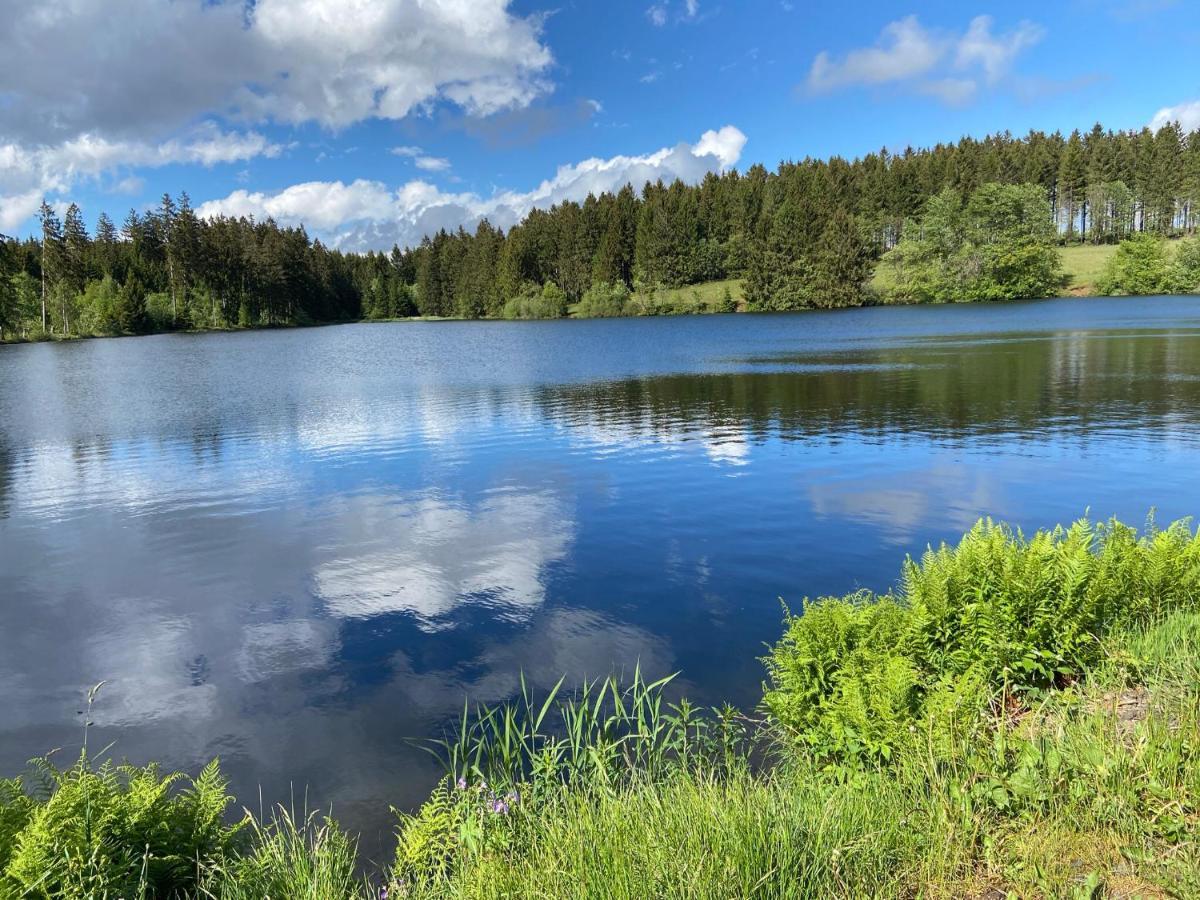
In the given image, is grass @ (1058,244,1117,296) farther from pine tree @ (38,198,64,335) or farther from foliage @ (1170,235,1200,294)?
pine tree @ (38,198,64,335)

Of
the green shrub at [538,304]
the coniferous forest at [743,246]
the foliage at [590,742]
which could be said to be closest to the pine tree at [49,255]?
the coniferous forest at [743,246]

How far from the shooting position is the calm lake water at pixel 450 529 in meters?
8.74

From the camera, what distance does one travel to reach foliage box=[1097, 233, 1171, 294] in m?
114

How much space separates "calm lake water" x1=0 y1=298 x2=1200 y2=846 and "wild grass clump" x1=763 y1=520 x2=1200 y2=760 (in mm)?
1919

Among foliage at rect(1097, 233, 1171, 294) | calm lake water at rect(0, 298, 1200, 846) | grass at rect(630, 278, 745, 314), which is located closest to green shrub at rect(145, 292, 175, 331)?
grass at rect(630, 278, 745, 314)

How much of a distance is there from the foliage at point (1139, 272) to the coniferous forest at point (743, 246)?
13.2 inches

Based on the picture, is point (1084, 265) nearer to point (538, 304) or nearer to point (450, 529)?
point (538, 304)

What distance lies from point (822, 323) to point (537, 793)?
90920 millimetres

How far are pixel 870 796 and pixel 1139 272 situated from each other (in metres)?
141

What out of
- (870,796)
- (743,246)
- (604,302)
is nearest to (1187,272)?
(743,246)

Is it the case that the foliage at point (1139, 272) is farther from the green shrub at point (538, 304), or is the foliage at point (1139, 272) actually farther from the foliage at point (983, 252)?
the green shrub at point (538, 304)

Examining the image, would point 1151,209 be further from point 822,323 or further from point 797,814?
point 797,814

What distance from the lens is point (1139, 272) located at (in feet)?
377

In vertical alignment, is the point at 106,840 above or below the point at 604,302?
below
